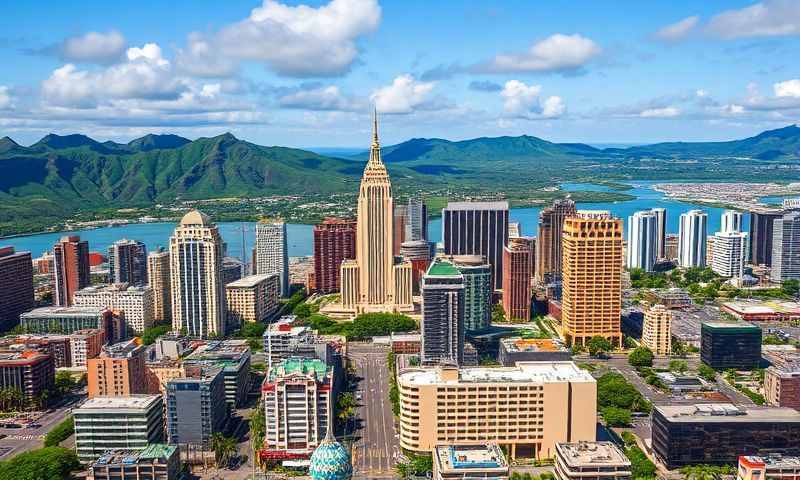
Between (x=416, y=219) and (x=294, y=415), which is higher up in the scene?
(x=416, y=219)


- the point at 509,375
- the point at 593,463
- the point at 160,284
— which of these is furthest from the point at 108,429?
the point at 160,284

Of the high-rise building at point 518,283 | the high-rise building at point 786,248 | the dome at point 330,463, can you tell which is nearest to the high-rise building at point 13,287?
the high-rise building at point 518,283

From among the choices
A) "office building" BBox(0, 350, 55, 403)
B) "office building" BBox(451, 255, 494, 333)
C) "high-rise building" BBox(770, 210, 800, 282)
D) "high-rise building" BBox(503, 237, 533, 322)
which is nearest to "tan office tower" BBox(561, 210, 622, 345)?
"office building" BBox(451, 255, 494, 333)

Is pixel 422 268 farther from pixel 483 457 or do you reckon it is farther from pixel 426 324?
pixel 483 457

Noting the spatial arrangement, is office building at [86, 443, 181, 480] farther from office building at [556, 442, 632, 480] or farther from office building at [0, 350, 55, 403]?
office building at [556, 442, 632, 480]

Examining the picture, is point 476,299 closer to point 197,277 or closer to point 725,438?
point 197,277

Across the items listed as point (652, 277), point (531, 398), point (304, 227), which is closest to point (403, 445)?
point (531, 398)
